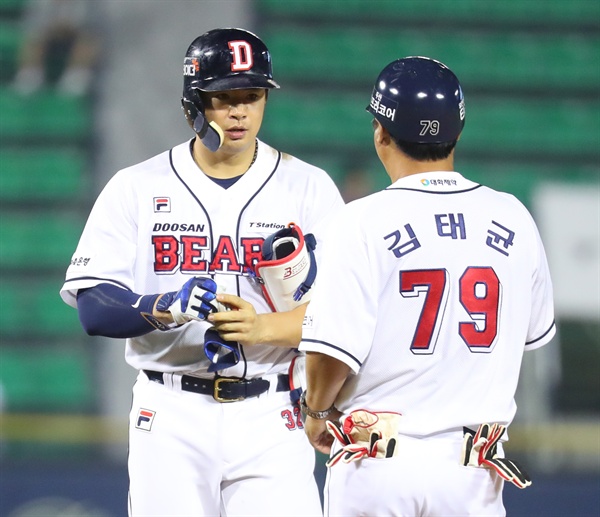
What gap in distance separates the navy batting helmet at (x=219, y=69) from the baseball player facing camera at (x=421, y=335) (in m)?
0.62

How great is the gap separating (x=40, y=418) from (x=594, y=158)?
4.32 meters

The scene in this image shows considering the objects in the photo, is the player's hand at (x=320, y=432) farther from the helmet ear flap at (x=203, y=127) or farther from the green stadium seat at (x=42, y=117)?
the green stadium seat at (x=42, y=117)

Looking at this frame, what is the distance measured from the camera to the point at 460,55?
8016 mm

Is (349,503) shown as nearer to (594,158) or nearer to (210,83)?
(210,83)

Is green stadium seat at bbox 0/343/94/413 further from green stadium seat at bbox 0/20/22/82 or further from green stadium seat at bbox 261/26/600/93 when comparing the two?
green stadium seat at bbox 261/26/600/93

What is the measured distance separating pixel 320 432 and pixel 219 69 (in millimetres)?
1072

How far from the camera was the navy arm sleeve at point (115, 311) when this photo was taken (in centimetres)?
290

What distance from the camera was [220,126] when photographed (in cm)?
306

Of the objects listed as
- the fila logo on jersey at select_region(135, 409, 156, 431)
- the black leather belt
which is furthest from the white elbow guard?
the fila logo on jersey at select_region(135, 409, 156, 431)

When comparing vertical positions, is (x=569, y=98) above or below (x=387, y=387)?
above

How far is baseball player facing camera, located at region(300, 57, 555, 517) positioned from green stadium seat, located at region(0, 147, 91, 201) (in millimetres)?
5320

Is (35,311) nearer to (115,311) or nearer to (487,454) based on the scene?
(115,311)

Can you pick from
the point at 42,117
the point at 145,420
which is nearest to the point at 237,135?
the point at 145,420

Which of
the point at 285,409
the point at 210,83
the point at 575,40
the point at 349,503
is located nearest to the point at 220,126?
the point at 210,83
